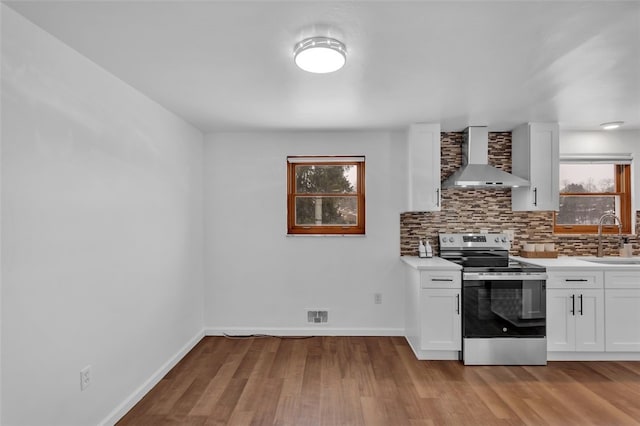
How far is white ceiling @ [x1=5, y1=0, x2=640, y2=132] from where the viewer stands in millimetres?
1680

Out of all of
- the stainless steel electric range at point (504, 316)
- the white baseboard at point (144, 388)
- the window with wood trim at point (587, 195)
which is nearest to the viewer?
the white baseboard at point (144, 388)

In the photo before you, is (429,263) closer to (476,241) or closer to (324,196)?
(476,241)

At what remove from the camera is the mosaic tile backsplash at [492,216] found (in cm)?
421

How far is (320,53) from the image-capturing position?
195cm

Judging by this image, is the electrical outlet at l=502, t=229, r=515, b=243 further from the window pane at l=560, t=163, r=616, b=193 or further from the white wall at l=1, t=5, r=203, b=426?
the white wall at l=1, t=5, r=203, b=426

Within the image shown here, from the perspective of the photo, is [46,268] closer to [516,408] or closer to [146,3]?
[146,3]

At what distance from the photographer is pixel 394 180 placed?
4254 millimetres

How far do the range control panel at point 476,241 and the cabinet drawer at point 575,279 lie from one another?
28.3 inches

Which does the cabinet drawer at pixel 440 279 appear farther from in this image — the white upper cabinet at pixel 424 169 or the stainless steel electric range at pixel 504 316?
the white upper cabinet at pixel 424 169

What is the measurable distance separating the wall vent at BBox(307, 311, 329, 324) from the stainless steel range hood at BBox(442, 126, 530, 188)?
195 centimetres

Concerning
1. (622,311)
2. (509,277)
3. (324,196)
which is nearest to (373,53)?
(324,196)

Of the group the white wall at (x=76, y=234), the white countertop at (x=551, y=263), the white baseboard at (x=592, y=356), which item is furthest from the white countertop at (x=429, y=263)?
the white wall at (x=76, y=234)

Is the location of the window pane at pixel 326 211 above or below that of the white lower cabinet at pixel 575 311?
above

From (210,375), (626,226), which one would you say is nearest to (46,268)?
(210,375)
